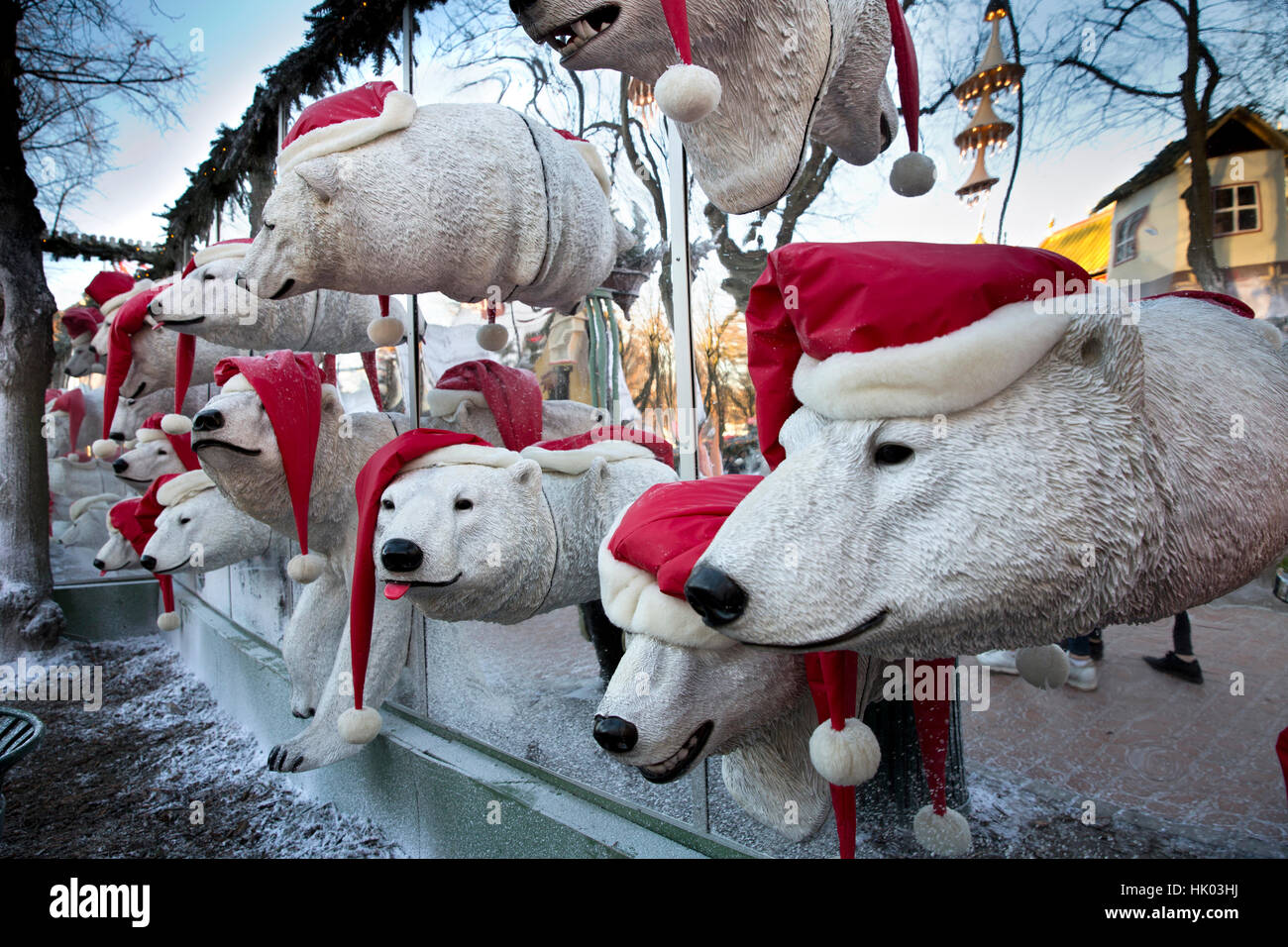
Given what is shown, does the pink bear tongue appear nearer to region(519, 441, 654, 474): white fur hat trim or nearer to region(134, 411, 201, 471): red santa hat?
region(519, 441, 654, 474): white fur hat trim

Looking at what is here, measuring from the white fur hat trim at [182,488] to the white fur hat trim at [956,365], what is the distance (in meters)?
2.05

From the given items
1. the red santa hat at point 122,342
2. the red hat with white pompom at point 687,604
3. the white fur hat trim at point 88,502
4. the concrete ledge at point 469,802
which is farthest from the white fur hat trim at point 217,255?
the white fur hat trim at point 88,502

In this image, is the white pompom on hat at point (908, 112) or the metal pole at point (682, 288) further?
the metal pole at point (682, 288)

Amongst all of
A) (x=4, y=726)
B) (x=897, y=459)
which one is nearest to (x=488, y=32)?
(x=897, y=459)

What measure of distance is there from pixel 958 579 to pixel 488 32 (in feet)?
4.77

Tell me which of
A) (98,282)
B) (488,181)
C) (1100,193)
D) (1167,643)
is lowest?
(1167,643)

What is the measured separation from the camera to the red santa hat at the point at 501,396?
1289 mm

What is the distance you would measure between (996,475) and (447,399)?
1.07 meters

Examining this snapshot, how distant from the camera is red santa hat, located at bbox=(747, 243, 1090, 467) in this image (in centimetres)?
45

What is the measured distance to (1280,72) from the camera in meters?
0.66

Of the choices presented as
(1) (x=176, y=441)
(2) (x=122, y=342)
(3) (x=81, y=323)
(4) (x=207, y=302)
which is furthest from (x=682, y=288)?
(3) (x=81, y=323)

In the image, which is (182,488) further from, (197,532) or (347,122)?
(347,122)

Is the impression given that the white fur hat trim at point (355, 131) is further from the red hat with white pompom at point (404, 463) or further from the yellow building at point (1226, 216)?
the yellow building at point (1226, 216)

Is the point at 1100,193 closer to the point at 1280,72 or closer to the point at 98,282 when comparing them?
the point at 1280,72
